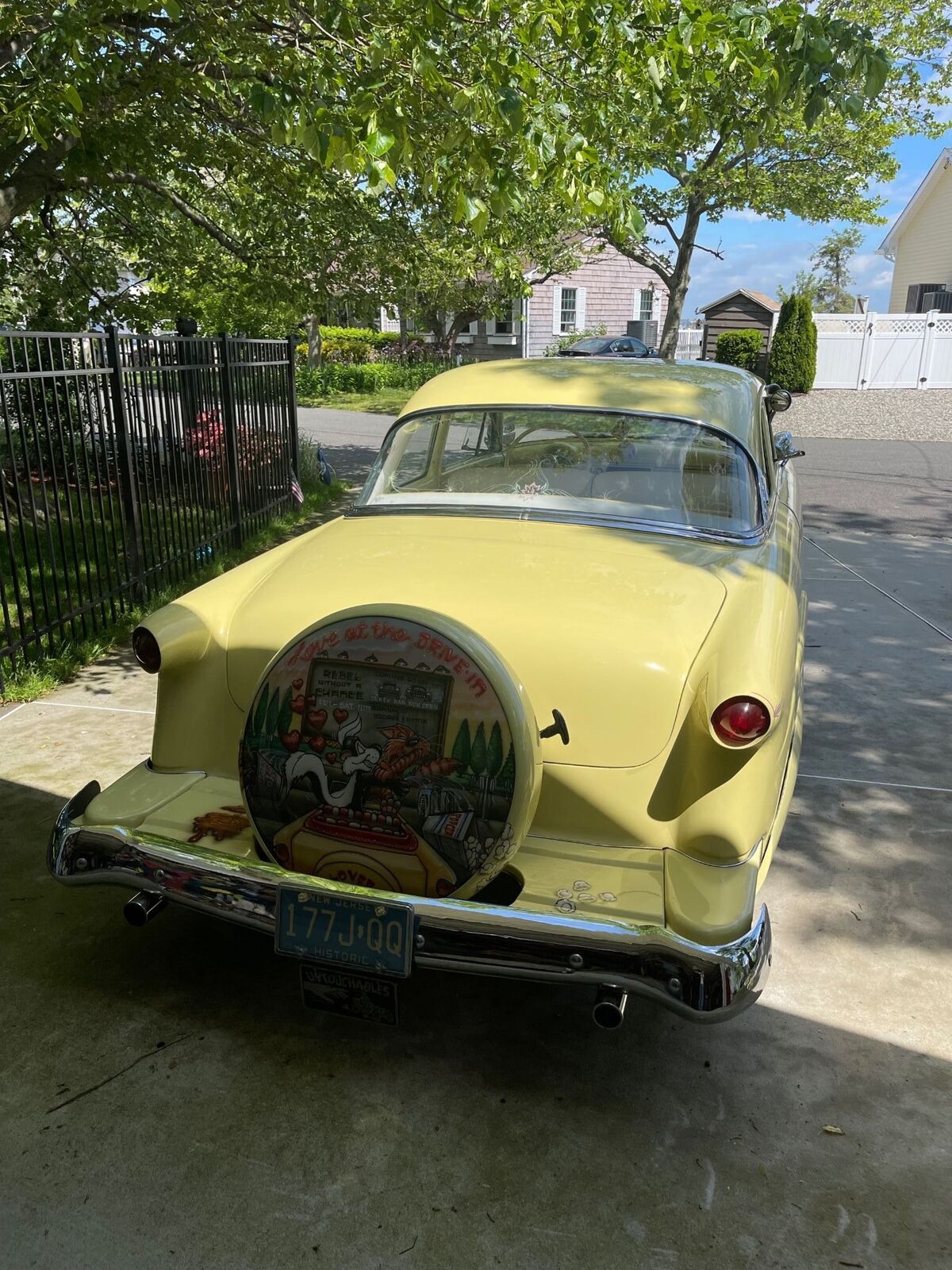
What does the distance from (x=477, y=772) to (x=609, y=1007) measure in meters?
0.68

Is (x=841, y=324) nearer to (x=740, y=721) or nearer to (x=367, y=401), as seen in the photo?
(x=367, y=401)

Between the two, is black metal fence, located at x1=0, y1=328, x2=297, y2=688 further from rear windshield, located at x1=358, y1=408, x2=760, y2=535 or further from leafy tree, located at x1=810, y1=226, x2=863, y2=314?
leafy tree, located at x1=810, y1=226, x2=863, y2=314

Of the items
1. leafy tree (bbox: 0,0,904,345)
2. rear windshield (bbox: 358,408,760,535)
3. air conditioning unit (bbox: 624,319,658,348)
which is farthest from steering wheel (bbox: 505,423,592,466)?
air conditioning unit (bbox: 624,319,658,348)

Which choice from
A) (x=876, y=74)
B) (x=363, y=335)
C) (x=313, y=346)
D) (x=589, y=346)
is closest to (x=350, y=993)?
(x=876, y=74)

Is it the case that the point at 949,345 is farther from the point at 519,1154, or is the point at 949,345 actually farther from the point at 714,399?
the point at 519,1154

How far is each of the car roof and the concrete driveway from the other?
1900 mm

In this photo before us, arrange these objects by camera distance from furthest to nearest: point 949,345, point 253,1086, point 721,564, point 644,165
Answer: point 949,345 < point 644,165 < point 721,564 < point 253,1086

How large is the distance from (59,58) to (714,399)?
496cm

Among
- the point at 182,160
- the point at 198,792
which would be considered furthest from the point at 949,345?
the point at 198,792

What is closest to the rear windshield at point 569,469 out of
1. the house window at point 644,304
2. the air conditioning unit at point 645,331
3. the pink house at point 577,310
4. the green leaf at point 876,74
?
the green leaf at point 876,74

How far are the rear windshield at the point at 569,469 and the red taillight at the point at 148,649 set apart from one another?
4.29ft

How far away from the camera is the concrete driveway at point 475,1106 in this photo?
2223 millimetres

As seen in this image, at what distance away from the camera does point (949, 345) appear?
22188 millimetres

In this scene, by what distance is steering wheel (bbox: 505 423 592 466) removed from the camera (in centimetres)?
406
